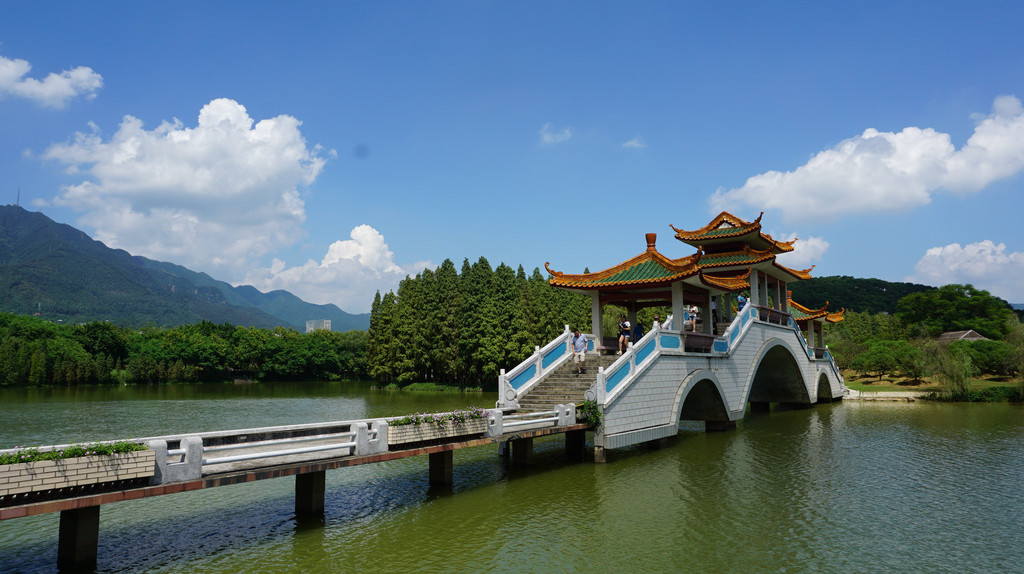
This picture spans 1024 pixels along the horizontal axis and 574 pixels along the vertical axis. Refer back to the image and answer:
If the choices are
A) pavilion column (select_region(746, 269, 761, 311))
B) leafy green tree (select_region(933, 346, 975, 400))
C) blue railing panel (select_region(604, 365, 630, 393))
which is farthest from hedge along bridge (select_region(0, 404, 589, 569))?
leafy green tree (select_region(933, 346, 975, 400))

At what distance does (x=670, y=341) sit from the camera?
18.8 m

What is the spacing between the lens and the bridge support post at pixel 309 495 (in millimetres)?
11219

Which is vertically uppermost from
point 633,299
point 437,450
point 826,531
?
point 633,299

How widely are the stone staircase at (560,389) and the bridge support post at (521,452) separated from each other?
1387 millimetres

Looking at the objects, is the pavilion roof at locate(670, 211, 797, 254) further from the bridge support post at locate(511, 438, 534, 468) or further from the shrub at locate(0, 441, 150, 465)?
the shrub at locate(0, 441, 150, 465)

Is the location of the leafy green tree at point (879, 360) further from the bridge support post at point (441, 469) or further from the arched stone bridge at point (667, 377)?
the bridge support post at point (441, 469)

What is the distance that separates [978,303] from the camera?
61156 mm

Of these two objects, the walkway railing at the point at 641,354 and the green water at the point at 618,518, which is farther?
the walkway railing at the point at 641,354

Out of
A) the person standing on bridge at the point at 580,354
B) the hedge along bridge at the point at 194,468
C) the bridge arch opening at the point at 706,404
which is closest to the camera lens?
the hedge along bridge at the point at 194,468

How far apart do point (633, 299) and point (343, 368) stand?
197ft

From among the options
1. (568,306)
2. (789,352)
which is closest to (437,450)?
(789,352)

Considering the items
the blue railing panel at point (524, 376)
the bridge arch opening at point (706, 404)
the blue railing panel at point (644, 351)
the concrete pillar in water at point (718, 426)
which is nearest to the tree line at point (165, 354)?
the bridge arch opening at point (706, 404)

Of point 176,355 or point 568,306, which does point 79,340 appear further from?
point 568,306

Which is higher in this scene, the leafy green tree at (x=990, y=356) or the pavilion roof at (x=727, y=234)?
the pavilion roof at (x=727, y=234)
